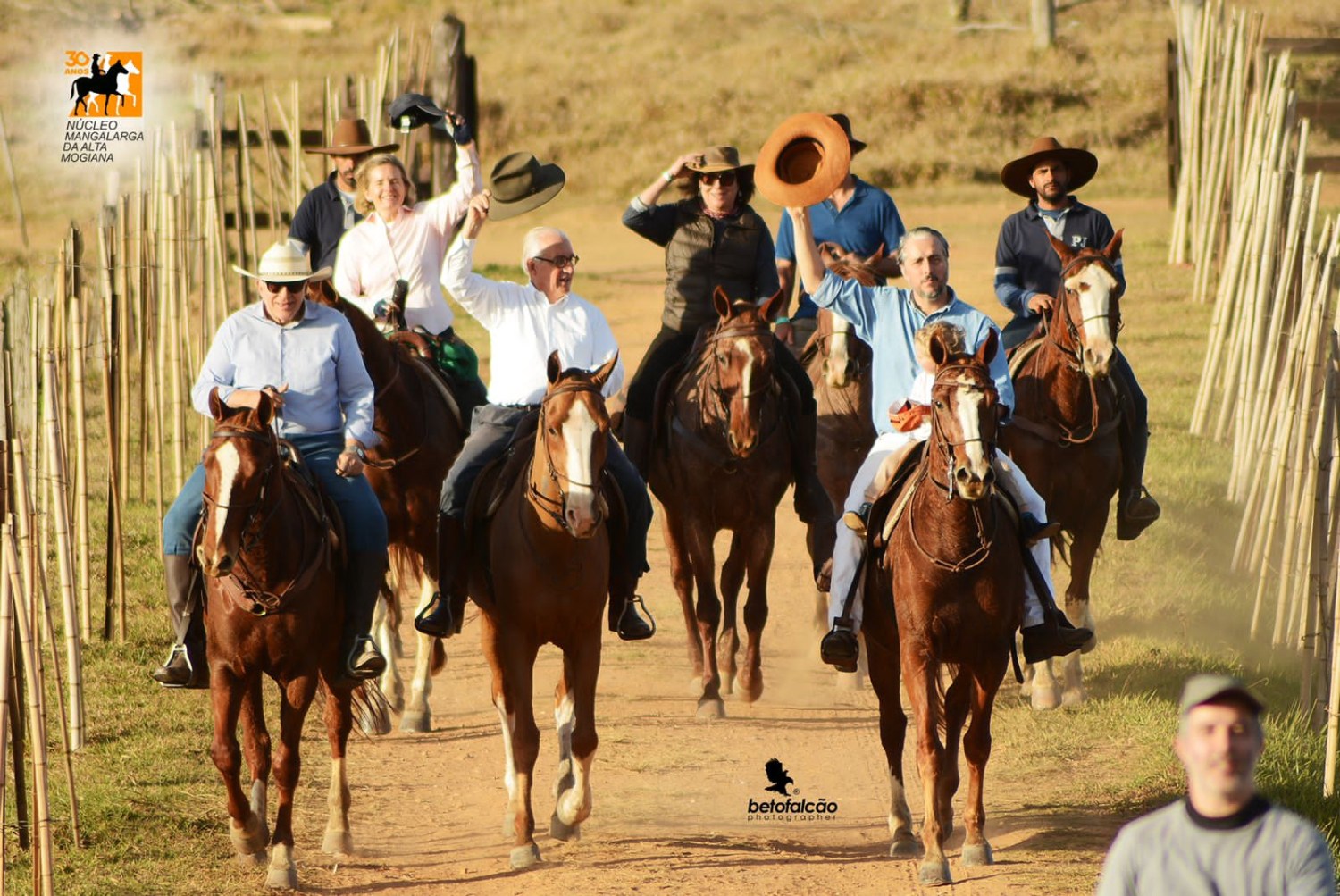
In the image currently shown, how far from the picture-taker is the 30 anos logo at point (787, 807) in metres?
8.70

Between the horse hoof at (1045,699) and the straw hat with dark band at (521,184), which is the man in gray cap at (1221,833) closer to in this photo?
the horse hoof at (1045,699)

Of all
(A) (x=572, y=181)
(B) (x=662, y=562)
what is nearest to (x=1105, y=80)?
(A) (x=572, y=181)

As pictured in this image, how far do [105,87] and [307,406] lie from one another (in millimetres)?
18527

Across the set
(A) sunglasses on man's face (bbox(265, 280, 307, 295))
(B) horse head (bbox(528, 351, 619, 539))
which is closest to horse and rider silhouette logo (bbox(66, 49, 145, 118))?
(A) sunglasses on man's face (bbox(265, 280, 307, 295))

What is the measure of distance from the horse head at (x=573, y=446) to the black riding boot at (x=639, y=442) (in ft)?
9.87

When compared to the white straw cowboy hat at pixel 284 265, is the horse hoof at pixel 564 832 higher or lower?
lower

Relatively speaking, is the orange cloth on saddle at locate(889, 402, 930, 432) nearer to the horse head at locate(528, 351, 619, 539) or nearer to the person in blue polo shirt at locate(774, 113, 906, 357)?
the horse head at locate(528, 351, 619, 539)

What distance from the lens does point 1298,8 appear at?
3850 centimetres

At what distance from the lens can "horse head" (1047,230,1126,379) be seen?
385 inches

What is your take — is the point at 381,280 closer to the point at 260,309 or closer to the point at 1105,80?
the point at 260,309

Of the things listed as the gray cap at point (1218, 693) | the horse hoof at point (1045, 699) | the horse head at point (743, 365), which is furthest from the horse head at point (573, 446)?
the gray cap at point (1218, 693)

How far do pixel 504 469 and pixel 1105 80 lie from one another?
2858cm

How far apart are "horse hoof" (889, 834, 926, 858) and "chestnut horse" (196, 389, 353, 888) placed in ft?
8.38

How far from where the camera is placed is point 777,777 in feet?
29.8
